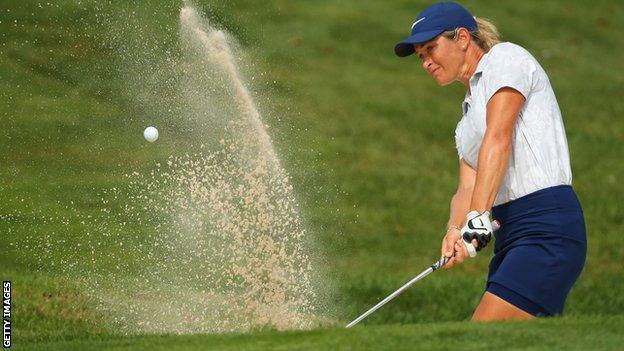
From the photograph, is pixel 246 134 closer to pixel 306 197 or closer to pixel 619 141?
pixel 306 197

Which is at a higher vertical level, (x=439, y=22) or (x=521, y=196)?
(x=439, y=22)

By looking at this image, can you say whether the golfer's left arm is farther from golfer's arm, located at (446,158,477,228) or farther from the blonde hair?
golfer's arm, located at (446,158,477,228)

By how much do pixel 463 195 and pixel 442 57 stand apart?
0.77m

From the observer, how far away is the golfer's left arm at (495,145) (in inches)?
244

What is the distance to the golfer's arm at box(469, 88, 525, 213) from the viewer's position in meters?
6.19

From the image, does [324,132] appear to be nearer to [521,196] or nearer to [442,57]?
[442,57]

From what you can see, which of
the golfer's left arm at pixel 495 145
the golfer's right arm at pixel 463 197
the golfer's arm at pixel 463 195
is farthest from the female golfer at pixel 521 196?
the golfer's arm at pixel 463 195

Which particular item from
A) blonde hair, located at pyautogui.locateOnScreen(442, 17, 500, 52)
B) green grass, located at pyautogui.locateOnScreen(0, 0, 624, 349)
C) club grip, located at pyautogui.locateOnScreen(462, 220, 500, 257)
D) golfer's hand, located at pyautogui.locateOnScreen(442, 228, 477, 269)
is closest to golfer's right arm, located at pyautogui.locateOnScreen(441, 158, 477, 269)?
golfer's hand, located at pyautogui.locateOnScreen(442, 228, 477, 269)

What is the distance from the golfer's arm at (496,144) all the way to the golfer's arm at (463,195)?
2.28ft

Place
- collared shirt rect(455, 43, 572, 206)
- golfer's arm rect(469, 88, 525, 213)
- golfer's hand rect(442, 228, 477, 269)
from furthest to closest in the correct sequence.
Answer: golfer's hand rect(442, 228, 477, 269)
collared shirt rect(455, 43, 572, 206)
golfer's arm rect(469, 88, 525, 213)

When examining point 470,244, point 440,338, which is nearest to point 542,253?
point 470,244

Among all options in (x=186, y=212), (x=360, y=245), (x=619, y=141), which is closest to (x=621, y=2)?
(x=619, y=141)

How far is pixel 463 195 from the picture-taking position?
23.2 feet

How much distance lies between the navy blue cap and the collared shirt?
315mm
